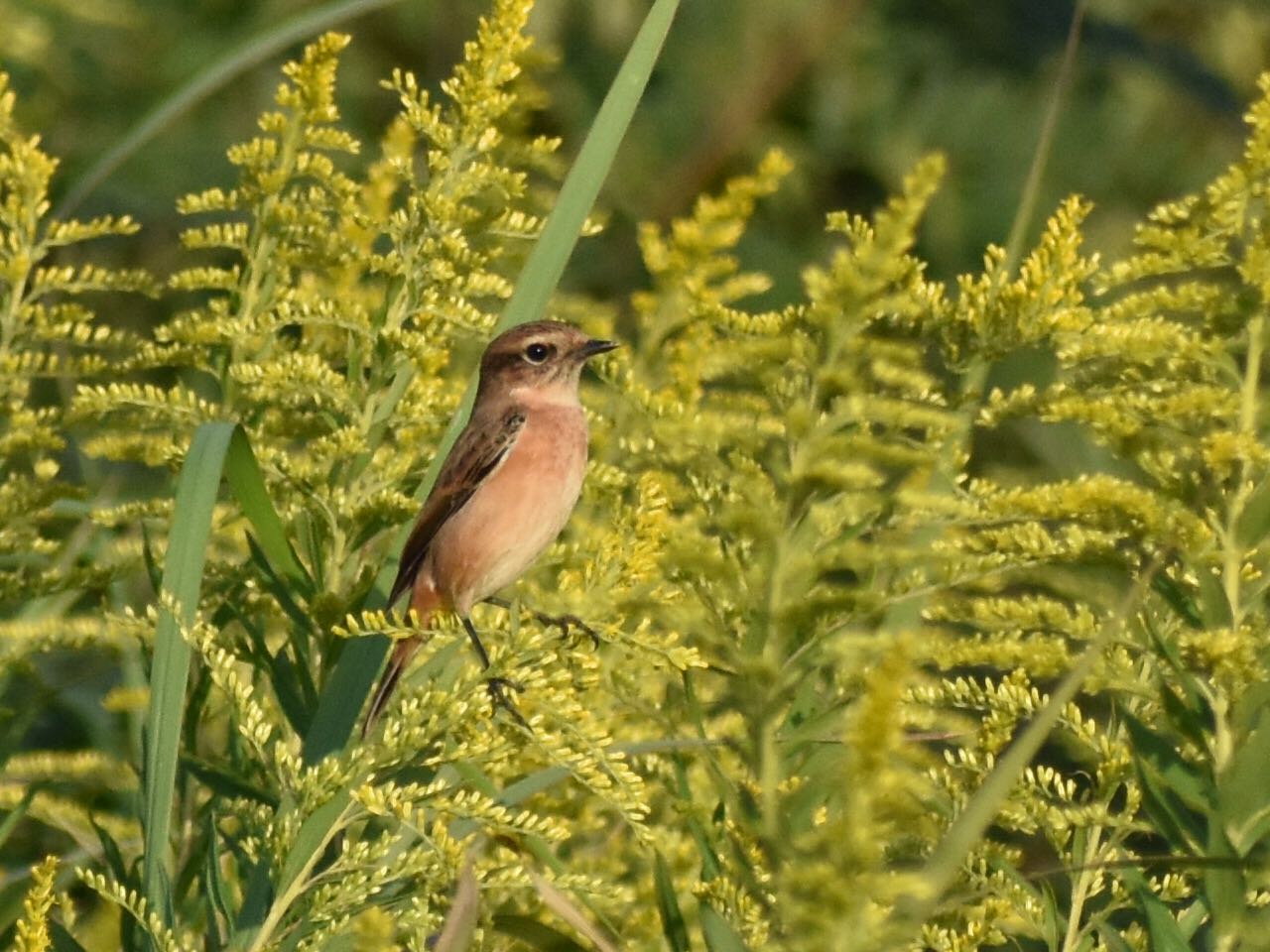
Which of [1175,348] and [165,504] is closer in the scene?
[1175,348]

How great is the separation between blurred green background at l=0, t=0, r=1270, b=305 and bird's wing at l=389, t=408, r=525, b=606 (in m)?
2.79

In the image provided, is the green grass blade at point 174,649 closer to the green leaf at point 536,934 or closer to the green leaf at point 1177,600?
the green leaf at point 536,934

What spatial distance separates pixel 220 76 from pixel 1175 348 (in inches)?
A: 84.3

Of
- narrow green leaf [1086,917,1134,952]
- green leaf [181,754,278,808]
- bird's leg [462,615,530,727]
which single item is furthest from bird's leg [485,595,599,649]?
narrow green leaf [1086,917,1134,952]

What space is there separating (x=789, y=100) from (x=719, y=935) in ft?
21.5

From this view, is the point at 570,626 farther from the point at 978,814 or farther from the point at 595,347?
the point at 595,347

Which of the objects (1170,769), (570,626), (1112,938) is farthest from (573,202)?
(1112,938)

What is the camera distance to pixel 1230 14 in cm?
954

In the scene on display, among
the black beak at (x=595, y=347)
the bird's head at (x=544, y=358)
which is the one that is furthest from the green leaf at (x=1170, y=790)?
the bird's head at (x=544, y=358)

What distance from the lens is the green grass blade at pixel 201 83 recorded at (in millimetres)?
4160

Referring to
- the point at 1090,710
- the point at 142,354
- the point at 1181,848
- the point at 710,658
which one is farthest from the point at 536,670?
the point at 1090,710

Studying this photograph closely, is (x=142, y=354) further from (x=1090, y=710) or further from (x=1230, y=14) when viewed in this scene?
(x=1230, y=14)

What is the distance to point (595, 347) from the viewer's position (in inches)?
206

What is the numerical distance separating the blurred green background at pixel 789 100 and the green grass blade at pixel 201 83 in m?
3.58
